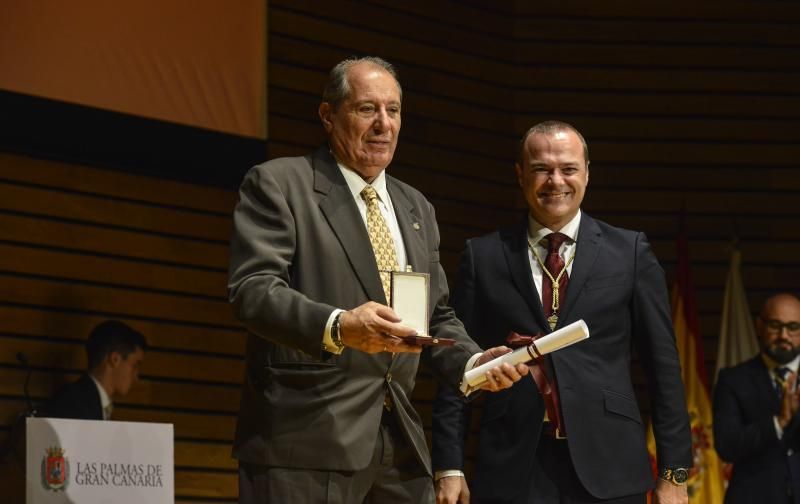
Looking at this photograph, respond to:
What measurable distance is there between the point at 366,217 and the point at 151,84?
3.22 m

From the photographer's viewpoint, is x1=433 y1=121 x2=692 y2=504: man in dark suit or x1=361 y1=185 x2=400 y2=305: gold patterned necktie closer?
x1=361 y1=185 x2=400 y2=305: gold patterned necktie

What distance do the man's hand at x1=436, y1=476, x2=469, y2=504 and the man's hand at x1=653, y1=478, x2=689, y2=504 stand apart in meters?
0.53

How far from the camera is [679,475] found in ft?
11.1

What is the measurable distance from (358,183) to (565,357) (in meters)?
0.84

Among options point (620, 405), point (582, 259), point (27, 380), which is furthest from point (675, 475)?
point (27, 380)

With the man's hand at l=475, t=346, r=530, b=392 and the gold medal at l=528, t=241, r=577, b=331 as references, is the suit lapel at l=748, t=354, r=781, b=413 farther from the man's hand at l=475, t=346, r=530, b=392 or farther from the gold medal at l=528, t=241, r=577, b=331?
the man's hand at l=475, t=346, r=530, b=392

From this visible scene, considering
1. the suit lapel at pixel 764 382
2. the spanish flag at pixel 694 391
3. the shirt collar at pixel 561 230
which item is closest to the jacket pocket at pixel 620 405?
the shirt collar at pixel 561 230

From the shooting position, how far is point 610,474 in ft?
10.6

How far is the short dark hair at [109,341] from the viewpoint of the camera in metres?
5.46

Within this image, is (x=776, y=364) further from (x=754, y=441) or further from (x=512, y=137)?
(x=512, y=137)

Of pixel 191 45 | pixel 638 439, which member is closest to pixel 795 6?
pixel 191 45

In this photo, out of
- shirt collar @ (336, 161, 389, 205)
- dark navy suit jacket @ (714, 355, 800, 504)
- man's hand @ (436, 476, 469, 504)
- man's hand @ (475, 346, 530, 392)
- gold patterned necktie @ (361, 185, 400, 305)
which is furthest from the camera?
dark navy suit jacket @ (714, 355, 800, 504)

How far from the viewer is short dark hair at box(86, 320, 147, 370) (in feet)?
17.9

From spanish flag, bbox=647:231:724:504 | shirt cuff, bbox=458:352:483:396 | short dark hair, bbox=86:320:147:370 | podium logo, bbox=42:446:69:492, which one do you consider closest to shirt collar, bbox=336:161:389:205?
shirt cuff, bbox=458:352:483:396
